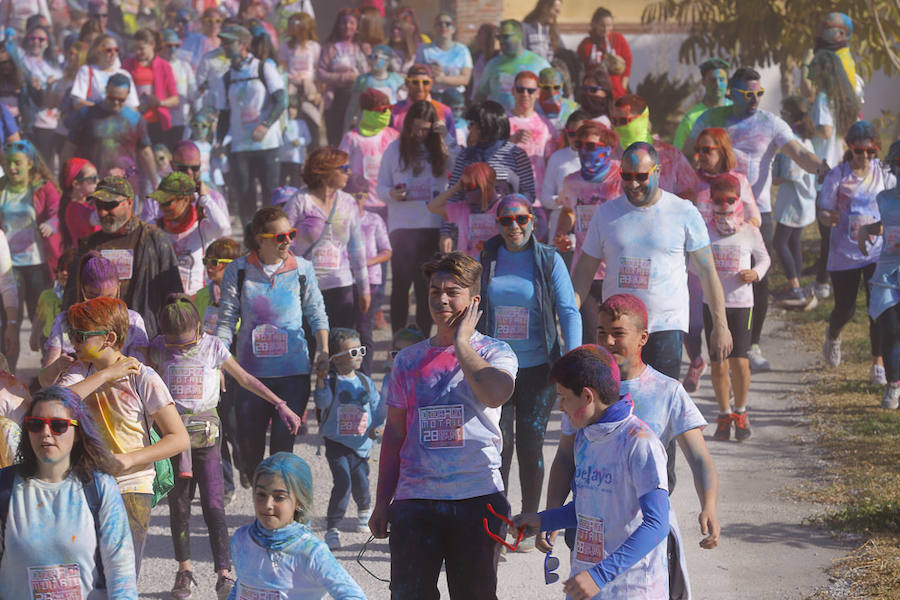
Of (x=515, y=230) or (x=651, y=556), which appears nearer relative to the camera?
(x=651, y=556)

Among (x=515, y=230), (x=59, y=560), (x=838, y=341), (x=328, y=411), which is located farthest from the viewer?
(x=838, y=341)

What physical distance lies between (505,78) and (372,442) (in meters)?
6.03

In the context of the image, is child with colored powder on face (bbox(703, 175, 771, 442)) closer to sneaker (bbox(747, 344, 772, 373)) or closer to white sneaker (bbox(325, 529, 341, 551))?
sneaker (bbox(747, 344, 772, 373))

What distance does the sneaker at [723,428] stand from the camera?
9836 mm

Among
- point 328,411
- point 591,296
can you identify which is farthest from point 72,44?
point 328,411

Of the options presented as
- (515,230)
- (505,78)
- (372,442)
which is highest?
(505,78)

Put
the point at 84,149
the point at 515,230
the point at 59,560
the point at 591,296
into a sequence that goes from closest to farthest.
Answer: the point at 59,560 → the point at 515,230 → the point at 591,296 → the point at 84,149

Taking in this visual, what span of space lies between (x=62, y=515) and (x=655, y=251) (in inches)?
154

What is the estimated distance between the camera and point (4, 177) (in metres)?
11.0

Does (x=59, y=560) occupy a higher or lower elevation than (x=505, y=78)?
lower

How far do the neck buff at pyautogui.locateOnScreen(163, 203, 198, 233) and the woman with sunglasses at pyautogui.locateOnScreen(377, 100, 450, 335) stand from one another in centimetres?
184

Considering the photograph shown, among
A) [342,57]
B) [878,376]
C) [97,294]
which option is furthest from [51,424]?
[342,57]

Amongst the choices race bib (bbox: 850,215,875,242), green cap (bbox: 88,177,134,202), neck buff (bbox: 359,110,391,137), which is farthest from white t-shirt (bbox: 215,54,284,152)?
green cap (bbox: 88,177,134,202)

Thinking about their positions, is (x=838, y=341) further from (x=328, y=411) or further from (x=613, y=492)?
(x=613, y=492)
